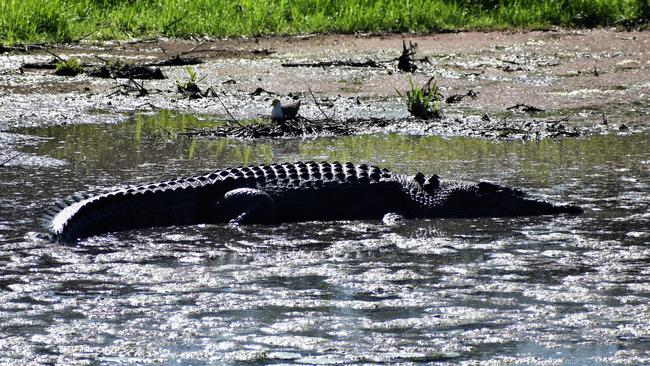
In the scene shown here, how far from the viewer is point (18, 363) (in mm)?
3680

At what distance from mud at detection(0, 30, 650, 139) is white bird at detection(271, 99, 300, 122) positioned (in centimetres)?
68

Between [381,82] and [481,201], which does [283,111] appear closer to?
[381,82]

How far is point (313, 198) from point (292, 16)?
380 inches

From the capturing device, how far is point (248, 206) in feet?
20.3

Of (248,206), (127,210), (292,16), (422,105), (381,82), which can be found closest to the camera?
(127,210)

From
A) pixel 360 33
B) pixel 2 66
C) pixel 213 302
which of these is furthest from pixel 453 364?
pixel 360 33

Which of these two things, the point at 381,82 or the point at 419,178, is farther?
the point at 381,82

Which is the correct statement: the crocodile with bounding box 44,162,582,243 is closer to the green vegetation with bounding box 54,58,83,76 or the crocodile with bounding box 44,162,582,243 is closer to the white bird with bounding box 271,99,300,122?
the white bird with bounding box 271,99,300,122

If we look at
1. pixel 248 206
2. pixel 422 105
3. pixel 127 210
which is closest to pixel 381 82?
pixel 422 105

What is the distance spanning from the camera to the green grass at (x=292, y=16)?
14.8 metres

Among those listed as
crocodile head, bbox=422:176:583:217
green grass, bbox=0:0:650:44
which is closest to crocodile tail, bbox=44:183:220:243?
crocodile head, bbox=422:176:583:217

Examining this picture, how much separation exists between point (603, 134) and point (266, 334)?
568cm

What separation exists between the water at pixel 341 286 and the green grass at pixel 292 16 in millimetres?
7694

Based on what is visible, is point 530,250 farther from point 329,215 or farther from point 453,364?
point 453,364
